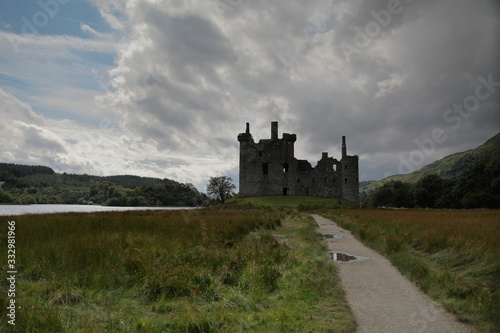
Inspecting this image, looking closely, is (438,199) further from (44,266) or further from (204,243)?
(44,266)

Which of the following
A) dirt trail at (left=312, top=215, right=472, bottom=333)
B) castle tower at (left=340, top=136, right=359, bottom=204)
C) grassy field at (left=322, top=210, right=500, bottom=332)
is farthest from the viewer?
castle tower at (left=340, top=136, right=359, bottom=204)

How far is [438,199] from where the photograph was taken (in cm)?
6612

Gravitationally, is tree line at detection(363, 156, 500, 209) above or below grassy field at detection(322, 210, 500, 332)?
above

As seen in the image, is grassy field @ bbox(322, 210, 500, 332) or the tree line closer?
grassy field @ bbox(322, 210, 500, 332)

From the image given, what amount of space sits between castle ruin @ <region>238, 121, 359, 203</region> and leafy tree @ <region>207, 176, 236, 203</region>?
8727mm

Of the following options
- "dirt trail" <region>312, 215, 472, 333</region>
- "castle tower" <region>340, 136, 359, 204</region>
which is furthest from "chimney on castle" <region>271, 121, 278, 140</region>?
"dirt trail" <region>312, 215, 472, 333</region>

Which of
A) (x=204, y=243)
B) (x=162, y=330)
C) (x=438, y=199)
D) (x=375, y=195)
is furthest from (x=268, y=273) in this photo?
(x=375, y=195)

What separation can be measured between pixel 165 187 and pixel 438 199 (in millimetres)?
85767

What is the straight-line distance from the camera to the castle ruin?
206ft

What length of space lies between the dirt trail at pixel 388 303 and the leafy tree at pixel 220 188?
63.7 m

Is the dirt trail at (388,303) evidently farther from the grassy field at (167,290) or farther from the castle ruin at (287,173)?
the castle ruin at (287,173)

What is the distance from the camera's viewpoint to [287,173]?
6481 cm

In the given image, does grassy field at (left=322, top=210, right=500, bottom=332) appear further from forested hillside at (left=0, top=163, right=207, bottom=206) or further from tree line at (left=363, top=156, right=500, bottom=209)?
forested hillside at (left=0, top=163, right=207, bottom=206)

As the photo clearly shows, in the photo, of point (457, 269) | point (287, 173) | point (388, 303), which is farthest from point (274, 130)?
point (388, 303)
